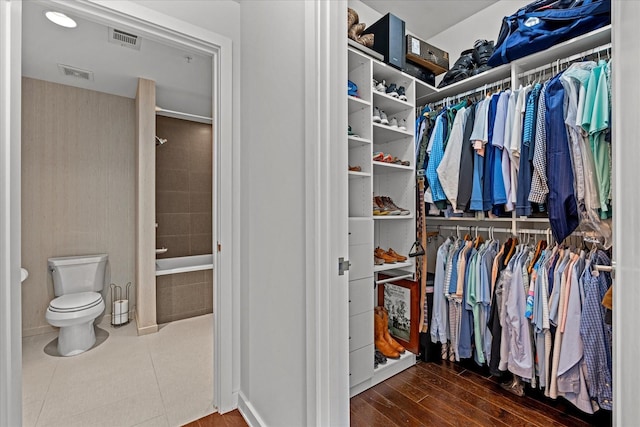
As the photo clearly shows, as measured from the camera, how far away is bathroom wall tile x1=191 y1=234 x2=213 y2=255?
3889mm

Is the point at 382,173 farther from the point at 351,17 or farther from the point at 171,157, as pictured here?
the point at 171,157

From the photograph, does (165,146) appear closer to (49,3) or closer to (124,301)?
(124,301)

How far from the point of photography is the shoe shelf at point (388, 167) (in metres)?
2.14

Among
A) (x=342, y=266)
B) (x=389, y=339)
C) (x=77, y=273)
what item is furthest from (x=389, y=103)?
(x=77, y=273)

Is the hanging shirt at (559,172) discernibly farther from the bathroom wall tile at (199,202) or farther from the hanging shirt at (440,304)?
the bathroom wall tile at (199,202)

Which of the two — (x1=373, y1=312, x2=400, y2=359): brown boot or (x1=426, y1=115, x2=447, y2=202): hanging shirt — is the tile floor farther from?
(x1=426, y1=115, x2=447, y2=202): hanging shirt

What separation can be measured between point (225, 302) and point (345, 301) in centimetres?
86

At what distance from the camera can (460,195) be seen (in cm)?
205

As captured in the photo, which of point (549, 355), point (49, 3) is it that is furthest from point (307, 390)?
point (49, 3)

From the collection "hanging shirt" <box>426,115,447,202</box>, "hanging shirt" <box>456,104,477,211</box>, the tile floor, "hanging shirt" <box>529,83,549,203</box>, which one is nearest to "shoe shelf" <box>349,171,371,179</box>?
"hanging shirt" <box>426,115,447,202</box>

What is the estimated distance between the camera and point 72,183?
3020 millimetres

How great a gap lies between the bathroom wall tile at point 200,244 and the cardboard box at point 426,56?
3076 mm

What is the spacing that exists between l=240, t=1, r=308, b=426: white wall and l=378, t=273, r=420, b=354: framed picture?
118 cm

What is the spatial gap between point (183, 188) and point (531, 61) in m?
3.60
